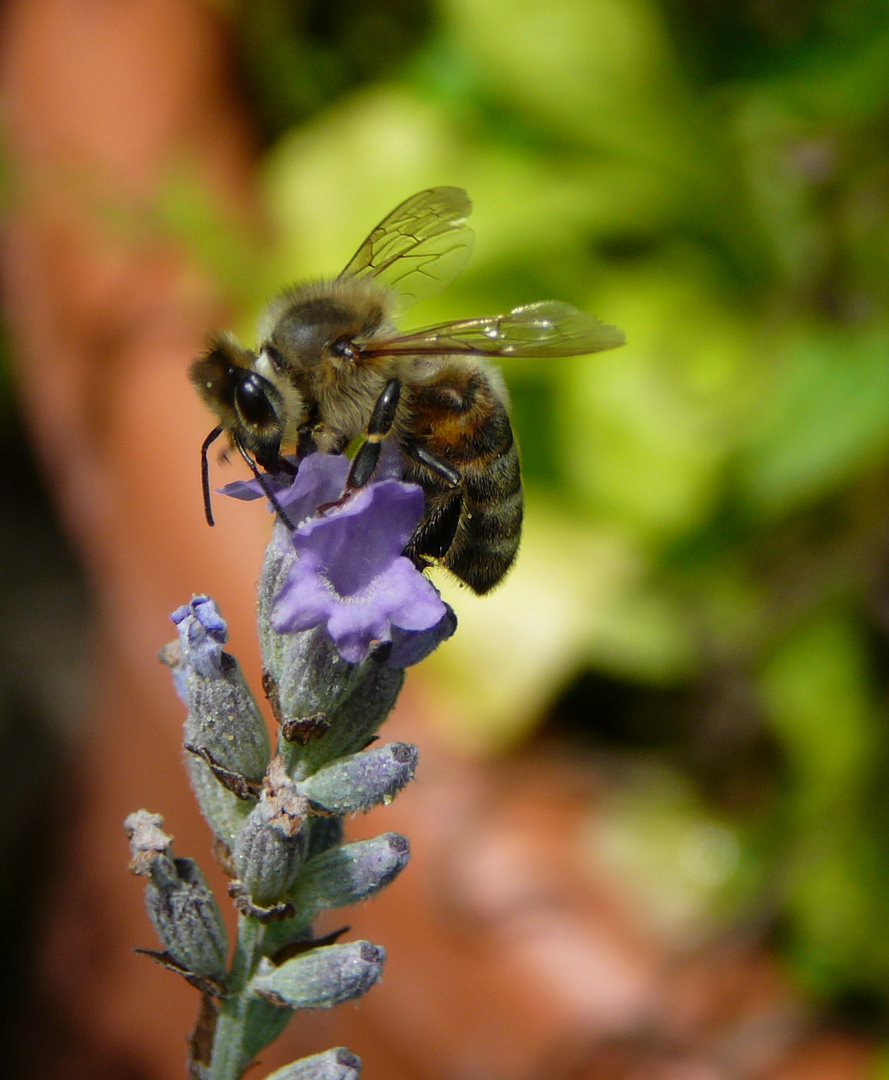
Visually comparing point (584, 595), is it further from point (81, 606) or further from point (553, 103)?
point (81, 606)

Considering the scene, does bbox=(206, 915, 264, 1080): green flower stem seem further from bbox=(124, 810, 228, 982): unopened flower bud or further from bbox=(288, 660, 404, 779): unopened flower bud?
bbox=(288, 660, 404, 779): unopened flower bud

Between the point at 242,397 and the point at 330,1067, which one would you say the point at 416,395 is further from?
the point at 330,1067

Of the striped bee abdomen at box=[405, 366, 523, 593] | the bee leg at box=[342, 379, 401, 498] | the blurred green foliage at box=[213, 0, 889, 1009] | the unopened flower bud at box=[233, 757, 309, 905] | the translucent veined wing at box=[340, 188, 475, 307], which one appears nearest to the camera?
the unopened flower bud at box=[233, 757, 309, 905]

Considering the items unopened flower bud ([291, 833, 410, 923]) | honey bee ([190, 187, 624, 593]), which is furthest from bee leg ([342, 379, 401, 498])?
unopened flower bud ([291, 833, 410, 923])

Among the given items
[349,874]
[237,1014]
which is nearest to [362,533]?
[349,874]

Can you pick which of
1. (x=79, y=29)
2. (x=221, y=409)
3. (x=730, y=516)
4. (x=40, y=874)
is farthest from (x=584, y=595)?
(x=79, y=29)
